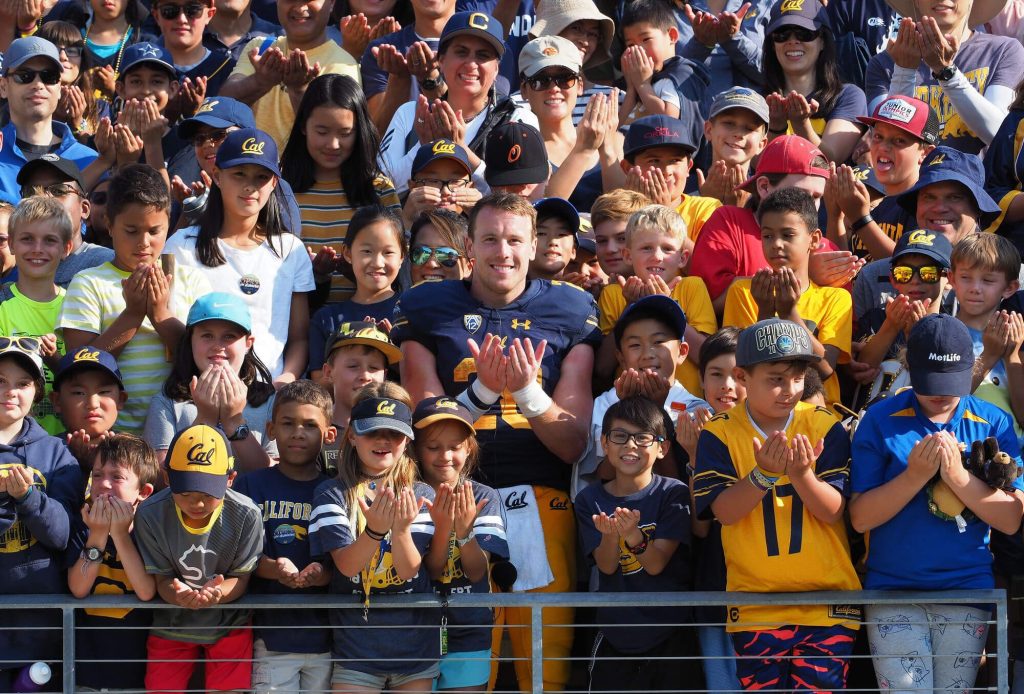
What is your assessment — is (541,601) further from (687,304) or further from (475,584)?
(687,304)

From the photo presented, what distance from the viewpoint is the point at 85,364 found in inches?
281

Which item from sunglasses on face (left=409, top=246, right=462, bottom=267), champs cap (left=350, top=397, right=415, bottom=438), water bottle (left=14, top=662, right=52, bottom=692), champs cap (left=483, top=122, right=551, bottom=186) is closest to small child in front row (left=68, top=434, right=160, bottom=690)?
water bottle (left=14, top=662, right=52, bottom=692)

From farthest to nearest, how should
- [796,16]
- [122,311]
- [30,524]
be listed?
[796,16] < [122,311] < [30,524]

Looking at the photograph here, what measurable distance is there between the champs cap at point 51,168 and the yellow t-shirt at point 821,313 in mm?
3704

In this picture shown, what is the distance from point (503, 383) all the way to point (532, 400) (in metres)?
0.14

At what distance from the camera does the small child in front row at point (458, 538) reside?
6.40m

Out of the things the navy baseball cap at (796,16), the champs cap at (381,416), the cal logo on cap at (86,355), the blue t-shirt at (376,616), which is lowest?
the blue t-shirt at (376,616)

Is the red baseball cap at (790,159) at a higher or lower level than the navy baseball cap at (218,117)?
lower

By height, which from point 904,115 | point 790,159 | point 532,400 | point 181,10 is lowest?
point 532,400

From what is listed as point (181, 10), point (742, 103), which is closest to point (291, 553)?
point (742, 103)

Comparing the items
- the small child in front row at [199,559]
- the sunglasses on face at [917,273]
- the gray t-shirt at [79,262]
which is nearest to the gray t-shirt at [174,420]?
the small child in front row at [199,559]

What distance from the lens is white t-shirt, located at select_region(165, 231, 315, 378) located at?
779 centimetres

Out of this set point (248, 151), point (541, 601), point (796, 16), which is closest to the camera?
point (541, 601)

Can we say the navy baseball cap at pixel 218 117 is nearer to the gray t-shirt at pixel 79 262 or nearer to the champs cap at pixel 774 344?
the gray t-shirt at pixel 79 262
